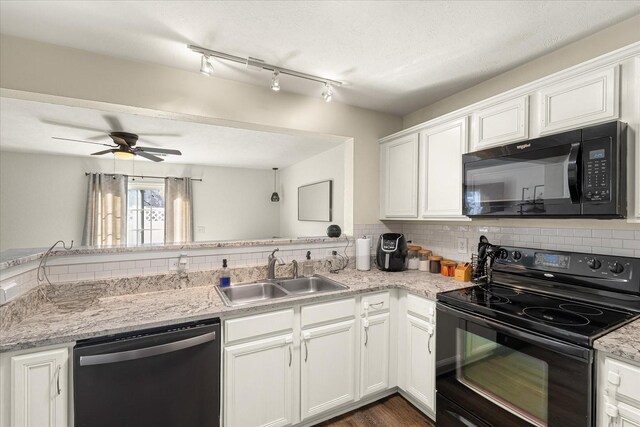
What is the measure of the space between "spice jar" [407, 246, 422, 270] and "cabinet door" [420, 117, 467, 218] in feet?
1.49

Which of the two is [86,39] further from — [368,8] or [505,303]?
[505,303]

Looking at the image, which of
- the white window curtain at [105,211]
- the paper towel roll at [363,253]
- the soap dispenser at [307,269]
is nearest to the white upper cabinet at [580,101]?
the paper towel roll at [363,253]

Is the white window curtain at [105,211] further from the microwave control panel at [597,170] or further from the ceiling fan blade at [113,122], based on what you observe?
the microwave control panel at [597,170]

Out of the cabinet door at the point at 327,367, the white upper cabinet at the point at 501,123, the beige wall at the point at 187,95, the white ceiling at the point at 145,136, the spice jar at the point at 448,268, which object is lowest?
the cabinet door at the point at 327,367

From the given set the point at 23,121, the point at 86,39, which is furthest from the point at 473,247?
the point at 23,121

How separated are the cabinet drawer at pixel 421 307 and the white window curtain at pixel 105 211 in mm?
5037

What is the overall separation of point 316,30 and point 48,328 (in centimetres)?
197

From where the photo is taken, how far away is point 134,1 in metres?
1.38

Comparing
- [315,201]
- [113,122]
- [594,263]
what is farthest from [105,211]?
[594,263]

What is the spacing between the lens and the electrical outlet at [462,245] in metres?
2.37

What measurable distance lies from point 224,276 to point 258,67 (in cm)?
149

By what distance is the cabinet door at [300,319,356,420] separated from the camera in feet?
5.91

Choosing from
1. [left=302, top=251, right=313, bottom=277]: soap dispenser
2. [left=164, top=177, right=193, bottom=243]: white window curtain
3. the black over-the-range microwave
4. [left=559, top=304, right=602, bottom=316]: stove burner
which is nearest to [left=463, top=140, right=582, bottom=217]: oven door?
the black over-the-range microwave

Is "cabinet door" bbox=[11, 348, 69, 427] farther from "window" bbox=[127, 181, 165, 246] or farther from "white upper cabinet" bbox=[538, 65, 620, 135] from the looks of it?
"window" bbox=[127, 181, 165, 246]
